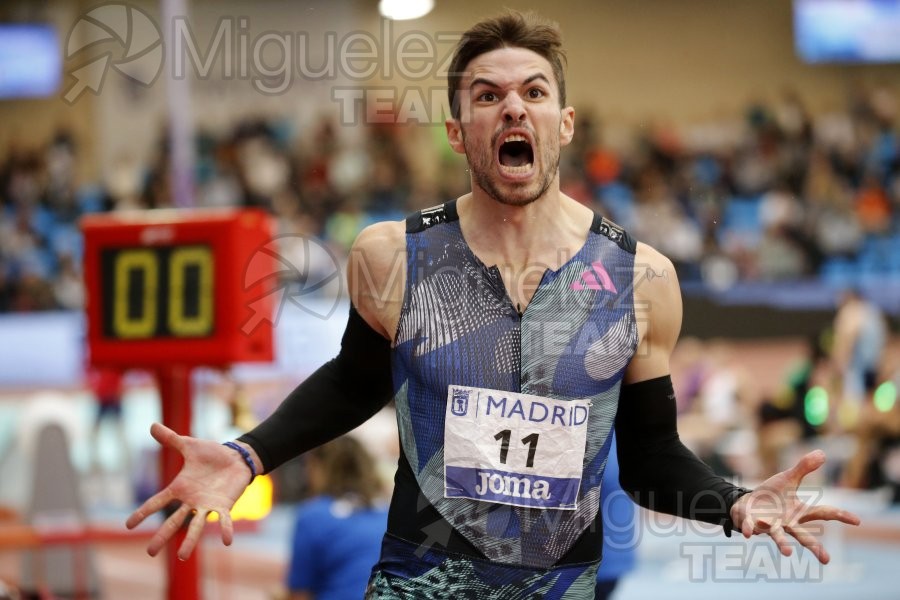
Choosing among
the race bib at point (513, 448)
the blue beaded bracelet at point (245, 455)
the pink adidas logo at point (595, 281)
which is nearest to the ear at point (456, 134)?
the pink adidas logo at point (595, 281)

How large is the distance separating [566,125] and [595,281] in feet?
1.30

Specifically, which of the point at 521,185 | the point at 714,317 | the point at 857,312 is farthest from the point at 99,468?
the point at 521,185

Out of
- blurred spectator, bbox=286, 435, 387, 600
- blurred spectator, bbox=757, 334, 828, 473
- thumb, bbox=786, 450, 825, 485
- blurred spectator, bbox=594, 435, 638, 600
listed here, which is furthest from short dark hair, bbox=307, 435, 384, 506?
blurred spectator, bbox=757, 334, 828, 473

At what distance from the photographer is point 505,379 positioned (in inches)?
108

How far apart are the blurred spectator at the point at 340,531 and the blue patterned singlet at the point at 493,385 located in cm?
218

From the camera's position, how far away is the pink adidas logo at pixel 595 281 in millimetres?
2826

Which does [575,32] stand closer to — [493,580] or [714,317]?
[714,317]

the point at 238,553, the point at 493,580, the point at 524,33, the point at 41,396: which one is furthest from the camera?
the point at 41,396

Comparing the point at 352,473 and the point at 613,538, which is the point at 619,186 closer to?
the point at 352,473

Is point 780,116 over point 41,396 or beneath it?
over

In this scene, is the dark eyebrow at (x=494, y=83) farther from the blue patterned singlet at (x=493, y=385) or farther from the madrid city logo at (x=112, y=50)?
the madrid city logo at (x=112, y=50)

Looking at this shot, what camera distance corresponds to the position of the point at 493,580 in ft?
8.81

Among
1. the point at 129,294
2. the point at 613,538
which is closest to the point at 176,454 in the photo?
the point at 129,294

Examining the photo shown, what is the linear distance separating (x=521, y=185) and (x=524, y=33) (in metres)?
0.37
